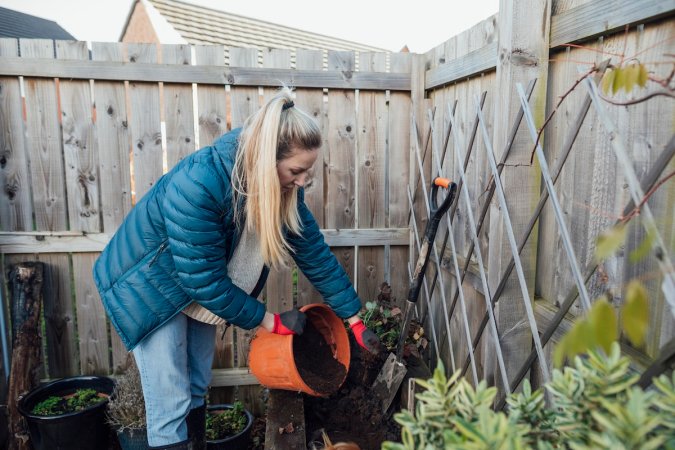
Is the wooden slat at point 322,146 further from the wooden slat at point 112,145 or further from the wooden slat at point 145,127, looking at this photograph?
the wooden slat at point 112,145

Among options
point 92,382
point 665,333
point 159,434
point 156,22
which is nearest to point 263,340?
point 159,434

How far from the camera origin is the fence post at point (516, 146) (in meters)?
1.53

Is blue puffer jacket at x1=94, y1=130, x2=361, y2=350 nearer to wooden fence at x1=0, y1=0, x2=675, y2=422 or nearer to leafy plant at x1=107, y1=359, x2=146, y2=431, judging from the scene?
leafy plant at x1=107, y1=359, x2=146, y2=431

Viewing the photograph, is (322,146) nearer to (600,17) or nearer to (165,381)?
(165,381)

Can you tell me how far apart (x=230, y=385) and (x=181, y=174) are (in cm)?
171

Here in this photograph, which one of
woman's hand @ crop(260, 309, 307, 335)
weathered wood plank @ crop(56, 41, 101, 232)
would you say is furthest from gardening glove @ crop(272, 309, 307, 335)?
weathered wood plank @ crop(56, 41, 101, 232)

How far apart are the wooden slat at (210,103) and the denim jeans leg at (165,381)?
1184 mm

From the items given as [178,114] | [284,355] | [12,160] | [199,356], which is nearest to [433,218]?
[284,355]

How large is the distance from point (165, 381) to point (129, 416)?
75cm

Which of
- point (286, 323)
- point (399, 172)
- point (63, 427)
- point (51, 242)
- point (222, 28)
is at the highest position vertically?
point (222, 28)

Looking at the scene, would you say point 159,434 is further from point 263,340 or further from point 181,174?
point 181,174

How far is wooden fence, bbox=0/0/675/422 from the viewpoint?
1641 mm

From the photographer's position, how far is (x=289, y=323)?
81.1 inches

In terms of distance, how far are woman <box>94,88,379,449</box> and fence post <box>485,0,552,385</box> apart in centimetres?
67
